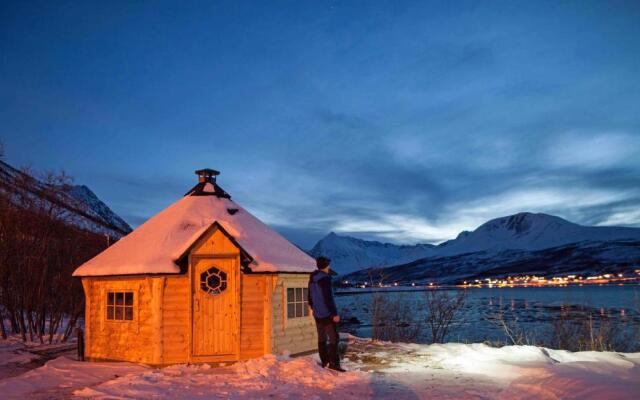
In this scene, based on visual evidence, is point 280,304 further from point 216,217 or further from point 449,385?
point 449,385

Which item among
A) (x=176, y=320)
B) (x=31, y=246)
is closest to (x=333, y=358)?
(x=176, y=320)

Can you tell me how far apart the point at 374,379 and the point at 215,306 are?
447 centimetres

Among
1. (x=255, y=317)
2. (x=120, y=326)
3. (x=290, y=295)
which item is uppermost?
(x=290, y=295)

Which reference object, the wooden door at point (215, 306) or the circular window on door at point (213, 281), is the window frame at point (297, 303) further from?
the circular window on door at point (213, 281)

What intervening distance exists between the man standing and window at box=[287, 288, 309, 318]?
8.66ft

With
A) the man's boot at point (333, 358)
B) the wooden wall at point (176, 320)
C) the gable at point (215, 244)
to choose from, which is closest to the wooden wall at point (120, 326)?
the wooden wall at point (176, 320)

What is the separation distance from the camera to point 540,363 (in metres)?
10.6

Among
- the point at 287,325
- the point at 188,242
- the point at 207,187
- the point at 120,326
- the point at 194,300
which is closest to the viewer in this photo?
the point at 194,300

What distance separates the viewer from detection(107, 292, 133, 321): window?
12.5m

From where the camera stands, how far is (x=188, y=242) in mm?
12406

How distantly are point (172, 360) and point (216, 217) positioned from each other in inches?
163

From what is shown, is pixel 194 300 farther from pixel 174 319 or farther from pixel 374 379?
pixel 374 379

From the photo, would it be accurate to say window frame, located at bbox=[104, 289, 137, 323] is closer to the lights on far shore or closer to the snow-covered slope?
the snow-covered slope

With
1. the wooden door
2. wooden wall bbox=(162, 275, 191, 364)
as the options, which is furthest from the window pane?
wooden wall bbox=(162, 275, 191, 364)
